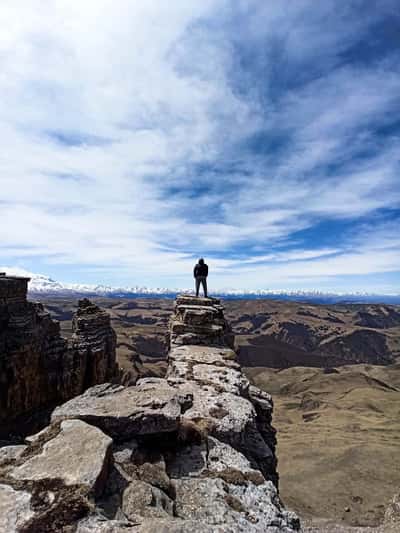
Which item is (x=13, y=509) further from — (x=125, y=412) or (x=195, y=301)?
(x=195, y=301)

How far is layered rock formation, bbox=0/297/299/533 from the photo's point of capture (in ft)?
15.0

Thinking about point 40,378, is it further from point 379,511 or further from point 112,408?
point 379,511

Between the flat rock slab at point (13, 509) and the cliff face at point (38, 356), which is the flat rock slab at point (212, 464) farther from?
the cliff face at point (38, 356)

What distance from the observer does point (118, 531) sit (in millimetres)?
4348

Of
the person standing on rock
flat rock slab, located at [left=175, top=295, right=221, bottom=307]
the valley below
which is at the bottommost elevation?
the valley below

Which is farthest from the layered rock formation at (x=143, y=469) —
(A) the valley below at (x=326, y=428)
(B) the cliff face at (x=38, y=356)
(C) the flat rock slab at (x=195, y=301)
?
(B) the cliff face at (x=38, y=356)

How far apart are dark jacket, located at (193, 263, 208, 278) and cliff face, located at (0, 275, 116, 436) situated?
12.9 meters

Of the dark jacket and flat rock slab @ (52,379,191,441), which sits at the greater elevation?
the dark jacket

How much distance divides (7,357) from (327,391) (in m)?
73.1

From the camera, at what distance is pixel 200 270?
75.5 feet

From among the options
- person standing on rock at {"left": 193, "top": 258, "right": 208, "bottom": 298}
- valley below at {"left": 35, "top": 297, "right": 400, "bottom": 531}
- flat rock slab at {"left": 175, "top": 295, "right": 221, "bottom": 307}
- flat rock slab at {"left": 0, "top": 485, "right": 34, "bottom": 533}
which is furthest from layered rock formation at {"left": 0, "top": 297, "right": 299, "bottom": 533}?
valley below at {"left": 35, "top": 297, "right": 400, "bottom": 531}

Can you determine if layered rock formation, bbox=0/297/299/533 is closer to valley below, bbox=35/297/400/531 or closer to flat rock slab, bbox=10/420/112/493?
flat rock slab, bbox=10/420/112/493

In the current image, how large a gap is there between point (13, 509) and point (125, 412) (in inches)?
120

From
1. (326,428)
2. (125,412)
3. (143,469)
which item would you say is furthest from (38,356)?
(326,428)
